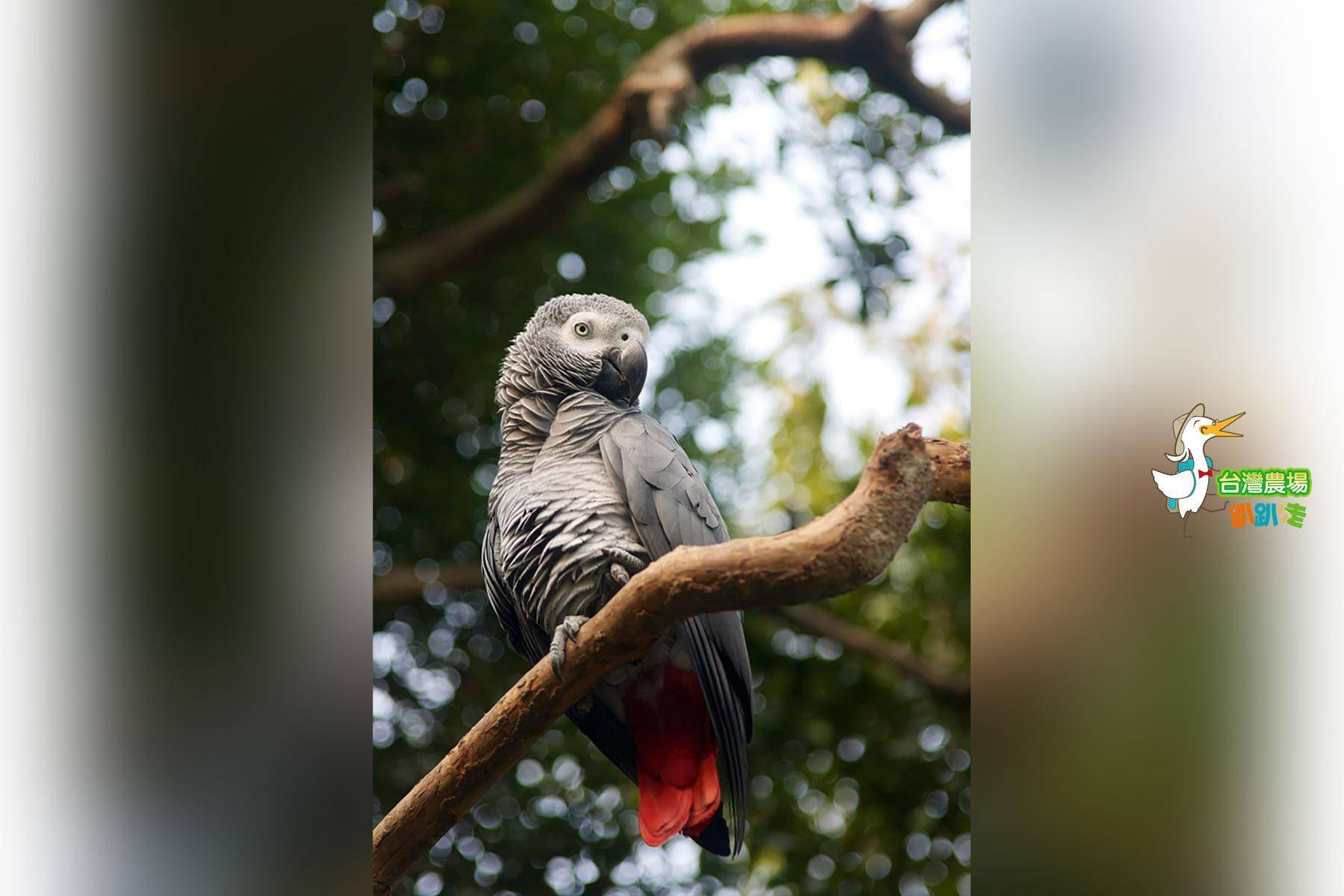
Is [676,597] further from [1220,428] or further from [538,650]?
[1220,428]

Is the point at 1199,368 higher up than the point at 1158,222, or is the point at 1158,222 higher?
the point at 1158,222

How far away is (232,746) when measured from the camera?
120 centimetres

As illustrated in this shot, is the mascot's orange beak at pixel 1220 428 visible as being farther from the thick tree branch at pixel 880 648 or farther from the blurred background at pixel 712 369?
the thick tree branch at pixel 880 648

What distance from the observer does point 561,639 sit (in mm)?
1441

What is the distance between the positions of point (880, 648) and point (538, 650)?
91 centimetres

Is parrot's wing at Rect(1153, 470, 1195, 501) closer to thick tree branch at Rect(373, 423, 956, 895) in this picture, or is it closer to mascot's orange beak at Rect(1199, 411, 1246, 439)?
mascot's orange beak at Rect(1199, 411, 1246, 439)

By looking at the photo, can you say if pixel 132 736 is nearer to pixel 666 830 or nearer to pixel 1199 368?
pixel 666 830

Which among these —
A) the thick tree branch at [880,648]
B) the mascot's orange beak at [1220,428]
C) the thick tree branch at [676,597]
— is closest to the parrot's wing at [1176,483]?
the mascot's orange beak at [1220,428]

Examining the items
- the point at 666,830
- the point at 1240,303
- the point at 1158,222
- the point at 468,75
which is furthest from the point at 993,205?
the point at 468,75

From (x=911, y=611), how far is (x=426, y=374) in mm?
1238

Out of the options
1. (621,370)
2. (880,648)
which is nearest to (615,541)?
(621,370)

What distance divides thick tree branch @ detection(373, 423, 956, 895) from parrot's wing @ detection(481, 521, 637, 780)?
0.18m

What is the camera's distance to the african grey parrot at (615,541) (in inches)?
60.1

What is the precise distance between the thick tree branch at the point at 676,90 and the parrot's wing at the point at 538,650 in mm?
844
